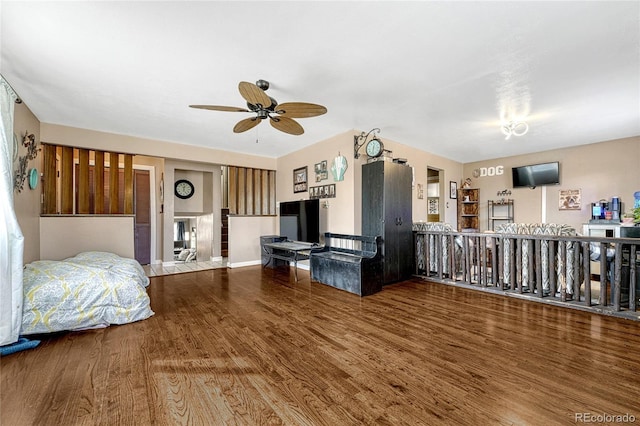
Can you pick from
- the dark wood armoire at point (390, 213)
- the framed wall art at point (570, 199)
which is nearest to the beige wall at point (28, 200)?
the dark wood armoire at point (390, 213)

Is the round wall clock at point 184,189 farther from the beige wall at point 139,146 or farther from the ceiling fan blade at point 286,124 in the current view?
the ceiling fan blade at point 286,124

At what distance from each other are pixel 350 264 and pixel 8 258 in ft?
11.4

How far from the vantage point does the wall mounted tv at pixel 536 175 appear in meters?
6.00

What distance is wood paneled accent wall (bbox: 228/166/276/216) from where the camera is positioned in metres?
5.99

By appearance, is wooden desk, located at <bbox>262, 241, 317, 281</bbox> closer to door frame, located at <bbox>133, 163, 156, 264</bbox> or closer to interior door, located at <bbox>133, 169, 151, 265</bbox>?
door frame, located at <bbox>133, 163, 156, 264</bbox>

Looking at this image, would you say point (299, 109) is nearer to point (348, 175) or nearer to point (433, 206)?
point (348, 175)

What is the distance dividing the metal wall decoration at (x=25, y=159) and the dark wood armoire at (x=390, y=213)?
4.54 m

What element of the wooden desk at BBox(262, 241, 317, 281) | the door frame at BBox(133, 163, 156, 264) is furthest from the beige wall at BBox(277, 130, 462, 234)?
the door frame at BBox(133, 163, 156, 264)

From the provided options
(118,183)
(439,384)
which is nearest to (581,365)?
(439,384)

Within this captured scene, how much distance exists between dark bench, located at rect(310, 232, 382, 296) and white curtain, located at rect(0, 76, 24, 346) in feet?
10.9

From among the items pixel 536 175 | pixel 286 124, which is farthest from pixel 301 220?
pixel 536 175

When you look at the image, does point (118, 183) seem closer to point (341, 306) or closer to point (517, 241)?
point (341, 306)

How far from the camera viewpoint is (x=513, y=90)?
3.20 m

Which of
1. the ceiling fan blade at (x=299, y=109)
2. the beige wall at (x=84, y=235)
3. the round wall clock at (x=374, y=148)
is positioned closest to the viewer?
the ceiling fan blade at (x=299, y=109)
